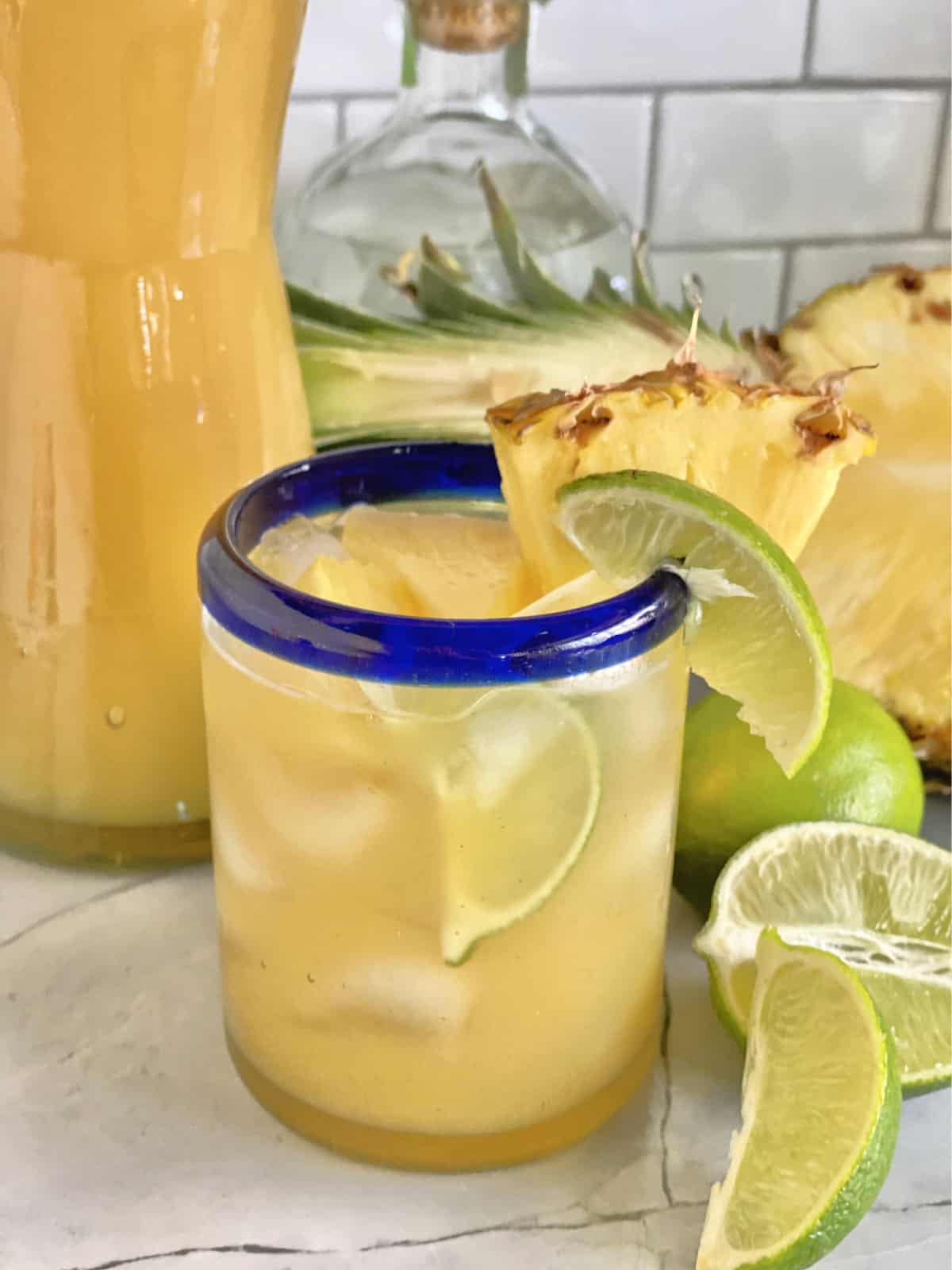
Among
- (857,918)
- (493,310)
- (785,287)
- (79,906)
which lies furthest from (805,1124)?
(785,287)

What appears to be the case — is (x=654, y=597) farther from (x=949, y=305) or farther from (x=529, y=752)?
(x=949, y=305)

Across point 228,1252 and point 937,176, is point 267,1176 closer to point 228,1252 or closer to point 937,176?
point 228,1252

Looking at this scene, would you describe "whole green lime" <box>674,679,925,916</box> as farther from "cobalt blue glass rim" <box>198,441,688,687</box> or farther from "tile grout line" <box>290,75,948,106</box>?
"tile grout line" <box>290,75,948,106</box>

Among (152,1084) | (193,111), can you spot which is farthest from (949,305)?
(152,1084)

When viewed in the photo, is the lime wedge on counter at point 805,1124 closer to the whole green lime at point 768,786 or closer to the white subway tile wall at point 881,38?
the whole green lime at point 768,786

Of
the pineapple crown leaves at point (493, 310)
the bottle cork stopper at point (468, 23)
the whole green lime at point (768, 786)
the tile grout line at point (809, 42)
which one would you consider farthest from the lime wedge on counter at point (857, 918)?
the tile grout line at point (809, 42)

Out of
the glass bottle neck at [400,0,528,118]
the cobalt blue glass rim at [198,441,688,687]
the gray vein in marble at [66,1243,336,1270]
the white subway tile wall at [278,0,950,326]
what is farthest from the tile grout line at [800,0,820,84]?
the gray vein in marble at [66,1243,336,1270]
